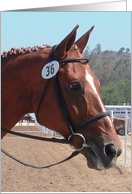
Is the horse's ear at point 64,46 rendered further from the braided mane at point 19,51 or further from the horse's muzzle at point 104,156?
the horse's muzzle at point 104,156

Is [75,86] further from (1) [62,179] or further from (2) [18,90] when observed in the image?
(1) [62,179]

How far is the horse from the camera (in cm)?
269

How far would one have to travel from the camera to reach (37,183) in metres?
7.07

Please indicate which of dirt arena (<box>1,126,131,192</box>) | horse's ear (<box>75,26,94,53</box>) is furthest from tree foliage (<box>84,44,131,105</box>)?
horse's ear (<box>75,26,94,53</box>)

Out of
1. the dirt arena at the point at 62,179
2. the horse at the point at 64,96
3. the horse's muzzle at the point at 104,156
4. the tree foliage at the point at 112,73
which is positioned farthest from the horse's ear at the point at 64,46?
the tree foliage at the point at 112,73

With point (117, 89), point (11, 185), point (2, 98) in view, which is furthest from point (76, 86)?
point (117, 89)

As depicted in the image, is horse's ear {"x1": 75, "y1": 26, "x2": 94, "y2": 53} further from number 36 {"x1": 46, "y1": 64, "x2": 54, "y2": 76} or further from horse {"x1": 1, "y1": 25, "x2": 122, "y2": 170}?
number 36 {"x1": 46, "y1": 64, "x2": 54, "y2": 76}

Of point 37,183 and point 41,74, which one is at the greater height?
point 41,74

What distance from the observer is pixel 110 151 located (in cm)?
265

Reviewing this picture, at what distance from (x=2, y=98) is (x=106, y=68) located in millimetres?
64599

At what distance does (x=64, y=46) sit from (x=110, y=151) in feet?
3.30

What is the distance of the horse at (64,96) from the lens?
8.82 ft

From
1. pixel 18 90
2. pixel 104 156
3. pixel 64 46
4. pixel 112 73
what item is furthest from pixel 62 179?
pixel 112 73

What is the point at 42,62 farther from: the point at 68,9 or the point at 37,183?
the point at 37,183
